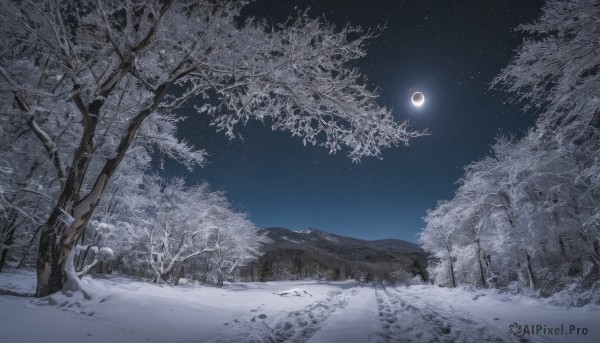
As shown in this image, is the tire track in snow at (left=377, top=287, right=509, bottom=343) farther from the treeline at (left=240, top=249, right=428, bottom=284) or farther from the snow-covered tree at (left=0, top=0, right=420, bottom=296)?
the treeline at (left=240, top=249, right=428, bottom=284)

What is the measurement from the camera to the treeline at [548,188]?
490 cm

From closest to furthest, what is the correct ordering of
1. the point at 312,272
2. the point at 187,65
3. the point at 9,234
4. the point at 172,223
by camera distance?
the point at 187,65, the point at 9,234, the point at 172,223, the point at 312,272

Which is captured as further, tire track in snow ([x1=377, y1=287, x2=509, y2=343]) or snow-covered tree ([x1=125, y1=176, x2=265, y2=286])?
snow-covered tree ([x1=125, y1=176, x2=265, y2=286])

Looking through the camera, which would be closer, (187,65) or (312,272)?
(187,65)

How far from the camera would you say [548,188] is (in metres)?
14.4

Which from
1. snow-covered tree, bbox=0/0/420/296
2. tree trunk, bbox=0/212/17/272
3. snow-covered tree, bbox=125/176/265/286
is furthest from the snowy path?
snow-covered tree, bbox=125/176/265/286

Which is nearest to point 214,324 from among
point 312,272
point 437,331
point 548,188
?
point 437,331

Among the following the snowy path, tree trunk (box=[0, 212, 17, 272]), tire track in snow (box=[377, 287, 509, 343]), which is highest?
tree trunk (box=[0, 212, 17, 272])

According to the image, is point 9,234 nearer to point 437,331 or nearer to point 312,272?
point 437,331

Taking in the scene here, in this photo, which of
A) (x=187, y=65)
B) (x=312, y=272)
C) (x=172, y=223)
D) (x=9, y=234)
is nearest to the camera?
(x=187, y=65)

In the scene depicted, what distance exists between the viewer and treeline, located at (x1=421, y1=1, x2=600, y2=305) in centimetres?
490

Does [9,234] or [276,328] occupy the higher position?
[9,234]

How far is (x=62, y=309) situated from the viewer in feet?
16.7

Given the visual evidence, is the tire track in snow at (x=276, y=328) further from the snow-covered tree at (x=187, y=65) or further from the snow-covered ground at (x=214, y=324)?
the snow-covered tree at (x=187, y=65)
